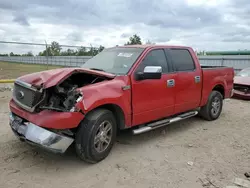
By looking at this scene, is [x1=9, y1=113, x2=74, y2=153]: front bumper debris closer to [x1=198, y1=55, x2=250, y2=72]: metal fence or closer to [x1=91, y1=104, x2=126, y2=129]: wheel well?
[x1=91, y1=104, x2=126, y2=129]: wheel well

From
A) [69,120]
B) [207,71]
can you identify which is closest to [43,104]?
[69,120]

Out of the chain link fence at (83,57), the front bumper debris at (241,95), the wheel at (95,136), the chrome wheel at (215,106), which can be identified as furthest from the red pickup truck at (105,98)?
the chain link fence at (83,57)

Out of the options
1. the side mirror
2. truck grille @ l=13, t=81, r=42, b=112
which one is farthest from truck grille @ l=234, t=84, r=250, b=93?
truck grille @ l=13, t=81, r=42, b=112

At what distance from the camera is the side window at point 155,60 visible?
4.75 m

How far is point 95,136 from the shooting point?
3.87m

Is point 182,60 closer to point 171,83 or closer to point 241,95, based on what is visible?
point 171,83

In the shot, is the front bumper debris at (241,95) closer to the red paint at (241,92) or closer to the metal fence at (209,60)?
the red paint at (241,92)

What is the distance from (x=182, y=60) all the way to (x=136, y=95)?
5.88 feet

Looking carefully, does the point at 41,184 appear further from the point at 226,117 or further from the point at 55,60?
the point at 55,60

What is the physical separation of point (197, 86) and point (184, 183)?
286 cm

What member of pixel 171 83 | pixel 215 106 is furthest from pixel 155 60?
pixel 215 106

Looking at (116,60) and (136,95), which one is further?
(116,60)

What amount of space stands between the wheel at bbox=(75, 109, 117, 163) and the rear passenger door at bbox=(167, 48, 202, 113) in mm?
1830

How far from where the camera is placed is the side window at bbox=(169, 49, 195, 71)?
546 cm
